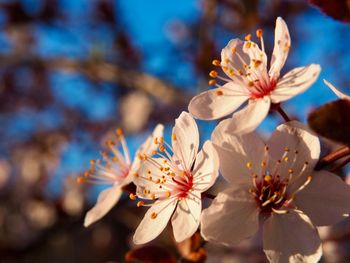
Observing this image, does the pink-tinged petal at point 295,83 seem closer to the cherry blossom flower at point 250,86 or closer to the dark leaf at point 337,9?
the cherry blossom flower at point 250,86

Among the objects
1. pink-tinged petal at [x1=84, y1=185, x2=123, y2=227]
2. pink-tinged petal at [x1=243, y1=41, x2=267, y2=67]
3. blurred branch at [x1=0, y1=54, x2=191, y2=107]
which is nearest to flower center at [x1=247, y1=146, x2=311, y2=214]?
pink-tinged petal at [x1=243, y1=41, x2=267, y2=67]

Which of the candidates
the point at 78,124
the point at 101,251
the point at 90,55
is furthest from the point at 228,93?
the point at 78,124

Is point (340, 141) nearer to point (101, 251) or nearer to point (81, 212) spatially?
point (81, 212)

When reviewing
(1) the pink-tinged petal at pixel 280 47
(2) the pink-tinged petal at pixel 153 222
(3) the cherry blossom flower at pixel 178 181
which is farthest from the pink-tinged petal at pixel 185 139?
(1) the pink-tinged petal at pixel 280 47

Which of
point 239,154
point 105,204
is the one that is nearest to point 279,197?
point 239,154

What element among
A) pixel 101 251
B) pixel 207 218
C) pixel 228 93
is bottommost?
pixel 101 251

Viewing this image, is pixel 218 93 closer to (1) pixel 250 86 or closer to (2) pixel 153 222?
(1) pixel 250 86

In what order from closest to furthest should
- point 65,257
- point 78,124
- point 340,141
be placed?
point 340,141
point 65,257
point 78,124
